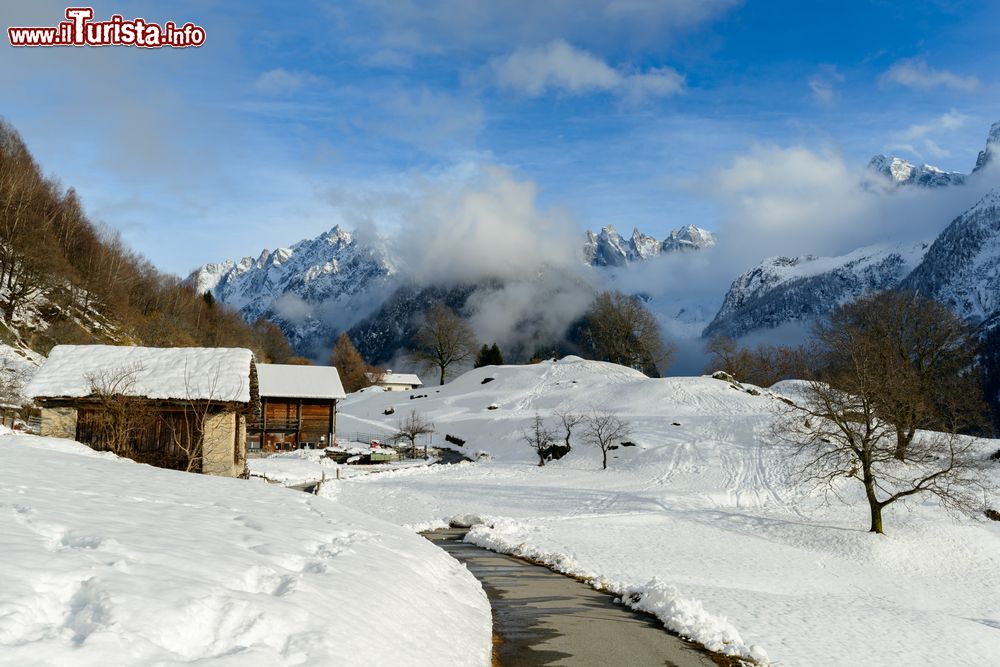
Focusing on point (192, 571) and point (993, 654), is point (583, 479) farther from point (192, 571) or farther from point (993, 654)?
point (192, 571)

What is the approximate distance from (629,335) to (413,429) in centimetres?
4621

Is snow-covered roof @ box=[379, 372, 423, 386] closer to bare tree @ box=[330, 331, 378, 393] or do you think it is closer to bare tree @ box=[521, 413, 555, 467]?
bare tree @ box=[330, 331, 378, 393]

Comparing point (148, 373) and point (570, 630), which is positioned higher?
point (148, 373)

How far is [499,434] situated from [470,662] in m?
55.0

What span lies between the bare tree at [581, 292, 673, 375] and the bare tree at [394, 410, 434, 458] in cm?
3502

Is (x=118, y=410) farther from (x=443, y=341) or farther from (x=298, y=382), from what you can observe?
(x=443, y=341)

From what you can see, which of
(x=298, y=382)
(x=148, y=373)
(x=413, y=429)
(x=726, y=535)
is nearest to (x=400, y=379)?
(x=298, y=382)

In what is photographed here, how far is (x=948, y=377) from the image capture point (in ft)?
181

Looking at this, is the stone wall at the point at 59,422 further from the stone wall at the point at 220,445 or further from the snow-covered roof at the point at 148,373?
Answer: the stone wall at the point at 220,445

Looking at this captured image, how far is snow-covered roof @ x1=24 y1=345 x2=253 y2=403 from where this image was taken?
2986cm

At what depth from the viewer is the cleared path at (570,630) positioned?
429 inches

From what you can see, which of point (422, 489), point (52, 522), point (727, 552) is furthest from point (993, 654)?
point (422, 489)

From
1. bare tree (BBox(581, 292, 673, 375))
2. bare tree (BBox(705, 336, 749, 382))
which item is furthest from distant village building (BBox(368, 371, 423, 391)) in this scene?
bare tree (BBox(705, 336, 749, 382))

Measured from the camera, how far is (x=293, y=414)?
59.5m
